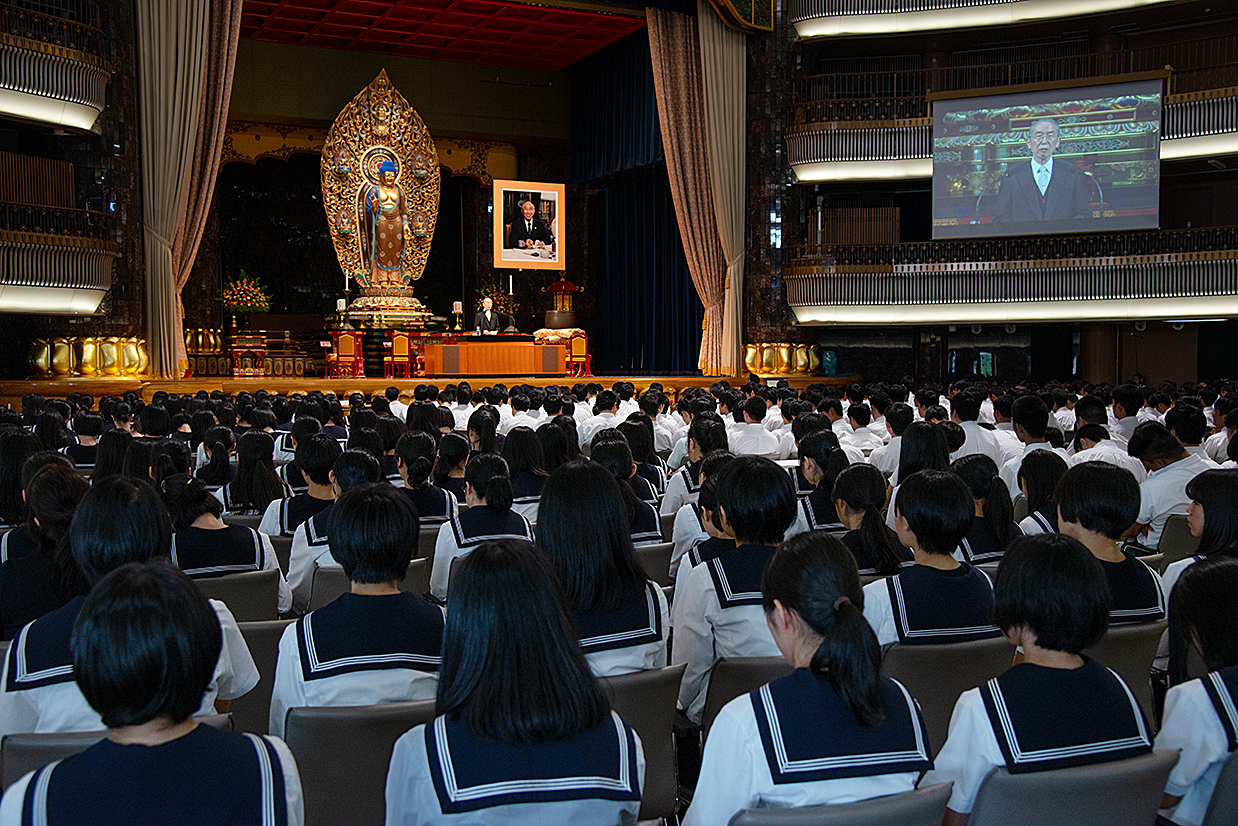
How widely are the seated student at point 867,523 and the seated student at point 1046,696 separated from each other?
1.16m

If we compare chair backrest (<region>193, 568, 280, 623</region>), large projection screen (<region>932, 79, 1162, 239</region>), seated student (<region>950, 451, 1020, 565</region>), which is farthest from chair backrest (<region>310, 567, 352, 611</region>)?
large projection screen (<region>932, 79, 1162, 239</region>)

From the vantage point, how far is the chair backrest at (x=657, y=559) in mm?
4148

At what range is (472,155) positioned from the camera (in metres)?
19.8

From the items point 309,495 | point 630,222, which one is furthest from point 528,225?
point 309,495

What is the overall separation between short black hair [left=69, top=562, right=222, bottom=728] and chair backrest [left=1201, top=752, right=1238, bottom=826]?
5.80 feet

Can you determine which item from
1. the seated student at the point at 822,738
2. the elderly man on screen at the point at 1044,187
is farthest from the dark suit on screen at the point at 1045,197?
the seated student at the point at 822,738

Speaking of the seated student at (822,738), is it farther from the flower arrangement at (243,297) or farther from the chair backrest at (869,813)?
the flower arrangement at (243,297)

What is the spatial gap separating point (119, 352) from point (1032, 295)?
1276cm

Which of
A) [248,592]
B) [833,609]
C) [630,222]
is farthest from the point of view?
[630,222]

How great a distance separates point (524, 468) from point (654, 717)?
8.26 feet

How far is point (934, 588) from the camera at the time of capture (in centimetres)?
282

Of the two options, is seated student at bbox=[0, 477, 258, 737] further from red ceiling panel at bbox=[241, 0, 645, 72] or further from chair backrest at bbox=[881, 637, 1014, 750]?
red ceiling panel at bbox=[241, 0, 645, 72]

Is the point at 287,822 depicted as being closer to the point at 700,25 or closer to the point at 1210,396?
the point at 1210,396

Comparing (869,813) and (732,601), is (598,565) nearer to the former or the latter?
(732,601)
